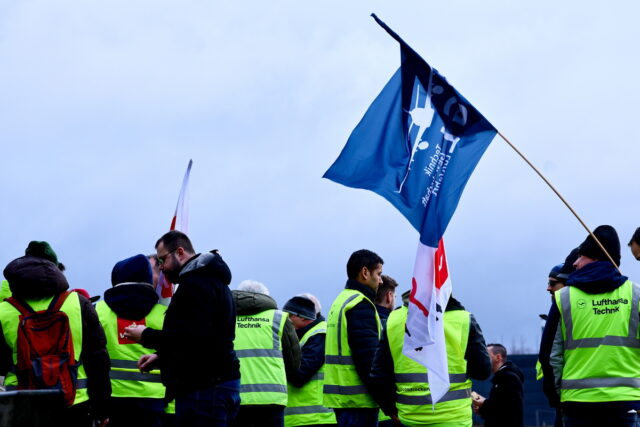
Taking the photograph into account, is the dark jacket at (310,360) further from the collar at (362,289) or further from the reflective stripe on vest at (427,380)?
the reflective stripe on vest at (427,380)

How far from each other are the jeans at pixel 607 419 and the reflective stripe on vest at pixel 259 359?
2.74 metres

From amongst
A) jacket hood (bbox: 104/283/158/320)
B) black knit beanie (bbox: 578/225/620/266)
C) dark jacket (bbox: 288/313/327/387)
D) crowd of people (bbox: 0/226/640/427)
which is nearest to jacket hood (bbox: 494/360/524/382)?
crowd of people (bbox: 0/226/640/427)

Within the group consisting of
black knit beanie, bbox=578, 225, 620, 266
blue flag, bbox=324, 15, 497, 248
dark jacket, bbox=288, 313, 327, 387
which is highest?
blue flag, bbox=324, 15, 497, 248

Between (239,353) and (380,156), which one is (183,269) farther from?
(239,353)

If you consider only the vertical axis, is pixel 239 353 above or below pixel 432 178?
below

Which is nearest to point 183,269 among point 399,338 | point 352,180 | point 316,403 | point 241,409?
point 352,180

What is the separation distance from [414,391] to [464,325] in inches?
24.2

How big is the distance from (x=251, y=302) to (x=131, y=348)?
1.13m

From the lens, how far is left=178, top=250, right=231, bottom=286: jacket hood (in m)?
6.79

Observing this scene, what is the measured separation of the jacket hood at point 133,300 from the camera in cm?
840

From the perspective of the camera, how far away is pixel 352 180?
7.53m

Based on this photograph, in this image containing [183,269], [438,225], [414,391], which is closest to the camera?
[183,269]

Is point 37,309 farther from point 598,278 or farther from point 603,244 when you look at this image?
point 603,244

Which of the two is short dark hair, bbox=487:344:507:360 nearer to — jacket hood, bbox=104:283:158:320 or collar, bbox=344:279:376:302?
collar, bbox=344:279:376:302
